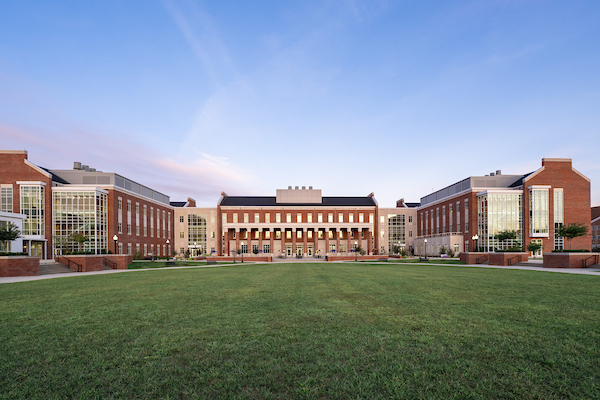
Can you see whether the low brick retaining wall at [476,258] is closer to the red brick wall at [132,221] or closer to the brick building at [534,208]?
the brick building at [534,208]

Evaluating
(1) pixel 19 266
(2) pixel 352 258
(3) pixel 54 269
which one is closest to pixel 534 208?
(2) pixel 352 258

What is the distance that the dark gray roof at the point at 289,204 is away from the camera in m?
75.2

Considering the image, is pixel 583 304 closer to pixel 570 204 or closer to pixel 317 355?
pixel 317 355

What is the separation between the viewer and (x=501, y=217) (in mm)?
55625

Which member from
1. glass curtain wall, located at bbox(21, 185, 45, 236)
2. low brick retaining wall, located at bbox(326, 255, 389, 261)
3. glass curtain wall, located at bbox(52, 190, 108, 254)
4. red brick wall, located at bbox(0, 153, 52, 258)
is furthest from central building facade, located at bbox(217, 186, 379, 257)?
glass curtain wall, located at bbox(21, 185, 45, 236)

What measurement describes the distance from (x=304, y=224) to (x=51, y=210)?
47.4m

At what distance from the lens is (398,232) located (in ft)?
263

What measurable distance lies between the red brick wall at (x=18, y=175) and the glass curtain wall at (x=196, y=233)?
31.8m

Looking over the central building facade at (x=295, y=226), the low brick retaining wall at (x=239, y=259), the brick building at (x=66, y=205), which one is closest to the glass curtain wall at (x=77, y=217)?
the brick building at (x=66, y=205)

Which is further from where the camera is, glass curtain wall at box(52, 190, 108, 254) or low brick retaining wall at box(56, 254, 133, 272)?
glass curtain wall at box(52, 190, 108, 254)

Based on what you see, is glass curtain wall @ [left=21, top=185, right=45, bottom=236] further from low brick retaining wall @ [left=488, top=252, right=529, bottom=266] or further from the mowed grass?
low brick retaining wall @ [left=488, top=252, right=529, bottom=266]

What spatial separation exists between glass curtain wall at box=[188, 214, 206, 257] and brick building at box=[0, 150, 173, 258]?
779 inches

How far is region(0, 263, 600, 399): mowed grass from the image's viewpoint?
4.16 m

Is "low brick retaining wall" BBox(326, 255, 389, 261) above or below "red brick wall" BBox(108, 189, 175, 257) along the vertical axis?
below
